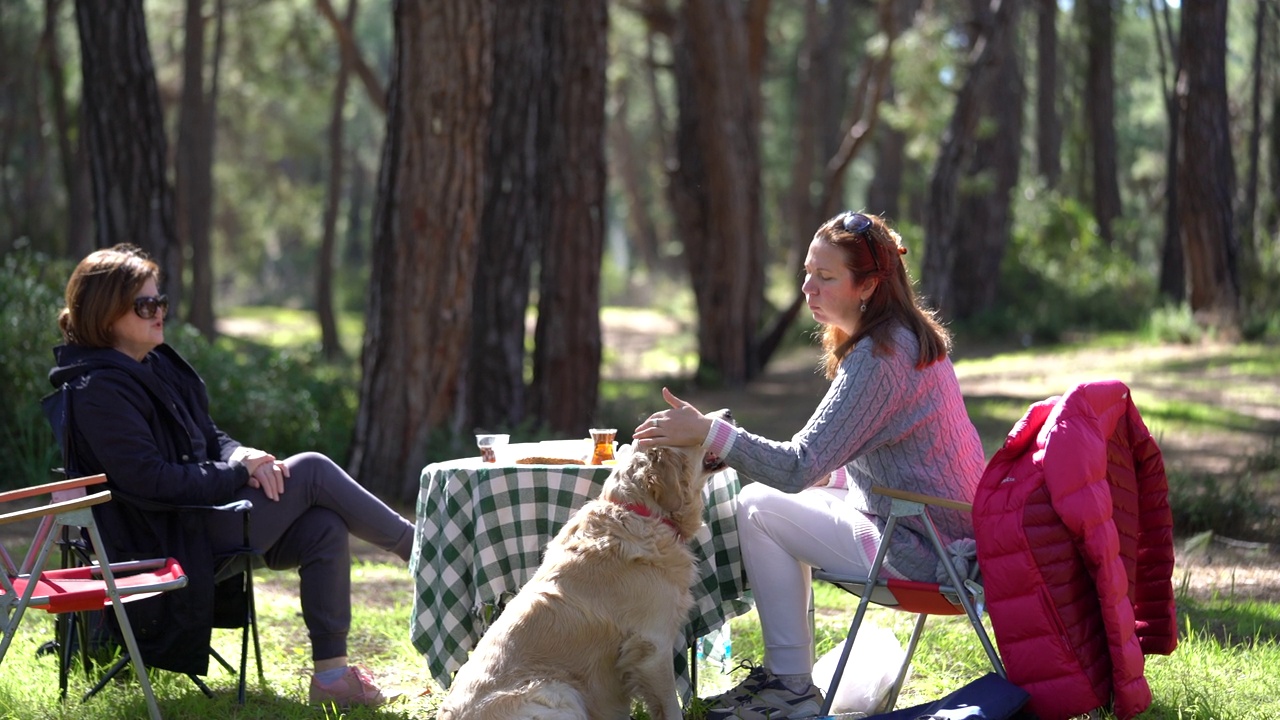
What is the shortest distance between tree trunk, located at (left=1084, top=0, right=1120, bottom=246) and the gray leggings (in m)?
19.4

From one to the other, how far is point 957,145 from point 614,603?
14.0m

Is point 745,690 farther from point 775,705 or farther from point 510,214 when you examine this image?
point 510,214

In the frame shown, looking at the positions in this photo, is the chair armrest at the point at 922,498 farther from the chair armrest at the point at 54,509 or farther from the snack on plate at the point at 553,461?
the chair armrest at the point at 54,509

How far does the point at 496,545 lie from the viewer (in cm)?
432

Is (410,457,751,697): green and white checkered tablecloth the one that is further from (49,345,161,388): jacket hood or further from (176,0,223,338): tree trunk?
(176,0,223,338): tree trunk

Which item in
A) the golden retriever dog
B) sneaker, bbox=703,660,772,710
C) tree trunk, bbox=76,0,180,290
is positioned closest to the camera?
the golden retriever dog

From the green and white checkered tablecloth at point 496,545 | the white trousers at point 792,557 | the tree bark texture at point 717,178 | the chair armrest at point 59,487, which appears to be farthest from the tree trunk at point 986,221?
the chair armrest at point 59,487

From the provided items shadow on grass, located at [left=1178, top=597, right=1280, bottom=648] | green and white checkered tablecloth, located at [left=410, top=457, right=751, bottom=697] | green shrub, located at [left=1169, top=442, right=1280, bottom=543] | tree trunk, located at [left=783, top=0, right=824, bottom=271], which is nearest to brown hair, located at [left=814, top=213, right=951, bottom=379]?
green and white checkered tablecloth, located at [left=410, top=457, right=751, bottom=697]

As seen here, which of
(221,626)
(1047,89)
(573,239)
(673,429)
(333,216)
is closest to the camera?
(673,429)

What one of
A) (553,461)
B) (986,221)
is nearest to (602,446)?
(553,461)

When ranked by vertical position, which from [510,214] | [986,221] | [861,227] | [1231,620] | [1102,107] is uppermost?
[1102,107]

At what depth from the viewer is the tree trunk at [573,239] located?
11086 mm

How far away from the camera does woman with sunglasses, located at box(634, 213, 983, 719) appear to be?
4.01 metres

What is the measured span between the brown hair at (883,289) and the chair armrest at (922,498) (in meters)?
0.42
